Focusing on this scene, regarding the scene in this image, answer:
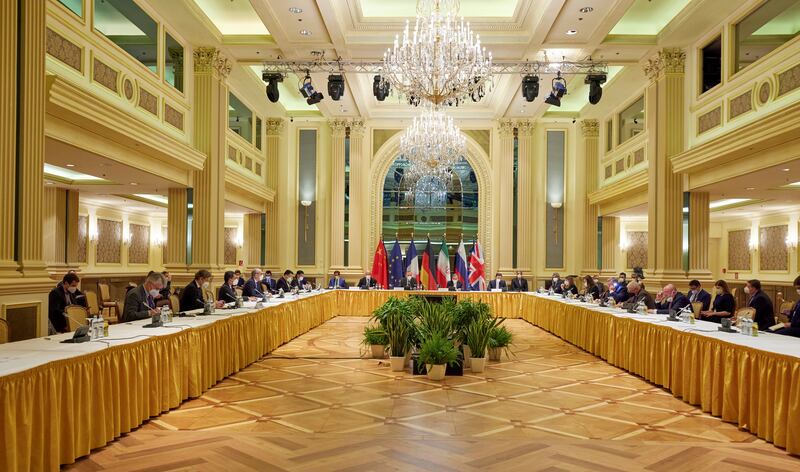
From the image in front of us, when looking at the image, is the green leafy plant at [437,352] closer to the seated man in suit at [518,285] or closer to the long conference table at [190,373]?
the long conference table at [190,373]

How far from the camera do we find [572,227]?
16.2 m

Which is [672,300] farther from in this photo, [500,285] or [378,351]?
[500,285]

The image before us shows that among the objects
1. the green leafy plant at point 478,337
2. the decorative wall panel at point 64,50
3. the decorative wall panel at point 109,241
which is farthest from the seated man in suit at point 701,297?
the decorative wall panel at point 109,241

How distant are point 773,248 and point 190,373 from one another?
14861 millimetres

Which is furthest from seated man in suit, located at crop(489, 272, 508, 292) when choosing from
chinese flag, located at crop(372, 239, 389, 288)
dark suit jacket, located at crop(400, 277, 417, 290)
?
chinese flag, located at crop(372, 239, 389, 288)

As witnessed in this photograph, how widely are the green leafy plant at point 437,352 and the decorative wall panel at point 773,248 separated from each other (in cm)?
1149

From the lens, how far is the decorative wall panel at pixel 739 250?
1600cm

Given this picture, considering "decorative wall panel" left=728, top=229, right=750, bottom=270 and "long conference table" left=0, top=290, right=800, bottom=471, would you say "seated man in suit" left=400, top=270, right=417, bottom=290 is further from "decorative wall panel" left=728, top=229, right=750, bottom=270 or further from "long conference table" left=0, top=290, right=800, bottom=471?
"decorative wall panel" left=728, top=229, right=750, bottom=270

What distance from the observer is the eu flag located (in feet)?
48.6

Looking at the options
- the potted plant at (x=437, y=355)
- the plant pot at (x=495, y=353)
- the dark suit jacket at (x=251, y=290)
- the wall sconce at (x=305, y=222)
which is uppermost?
the wall sconce at (x=305, y=222)

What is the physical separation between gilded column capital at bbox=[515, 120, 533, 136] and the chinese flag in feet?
16.3

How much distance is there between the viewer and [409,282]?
14242 mm

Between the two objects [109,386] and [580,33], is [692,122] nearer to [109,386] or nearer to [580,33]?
[580,33]

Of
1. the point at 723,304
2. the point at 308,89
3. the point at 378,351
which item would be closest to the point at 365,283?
the point at 308,89
